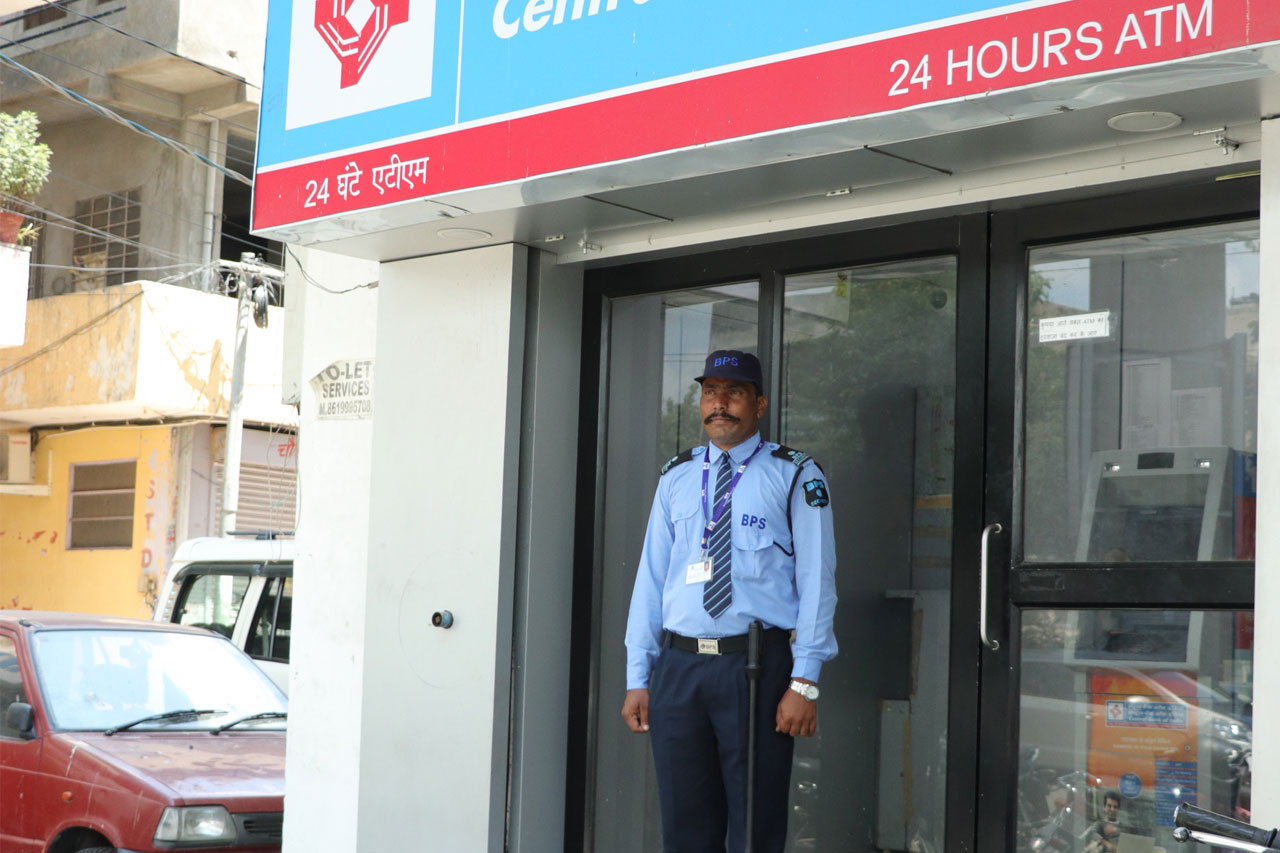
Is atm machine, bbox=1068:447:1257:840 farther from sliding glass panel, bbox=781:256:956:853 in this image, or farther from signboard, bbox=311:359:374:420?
signboard, bbox=311:359:374:420

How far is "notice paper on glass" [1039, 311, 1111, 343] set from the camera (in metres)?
4.45

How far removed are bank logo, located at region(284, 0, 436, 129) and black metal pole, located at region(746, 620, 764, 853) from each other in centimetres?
220

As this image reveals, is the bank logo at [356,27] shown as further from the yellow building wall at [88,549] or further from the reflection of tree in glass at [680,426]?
the yellow building wall at [88,549]

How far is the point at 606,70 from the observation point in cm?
445

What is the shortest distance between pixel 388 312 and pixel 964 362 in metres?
2.46

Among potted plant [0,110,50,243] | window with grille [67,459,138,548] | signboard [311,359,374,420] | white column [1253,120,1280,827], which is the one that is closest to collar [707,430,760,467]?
white column [1253,120,1280,827]

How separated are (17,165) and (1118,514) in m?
14.6

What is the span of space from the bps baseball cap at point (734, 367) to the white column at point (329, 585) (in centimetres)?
Result: 195

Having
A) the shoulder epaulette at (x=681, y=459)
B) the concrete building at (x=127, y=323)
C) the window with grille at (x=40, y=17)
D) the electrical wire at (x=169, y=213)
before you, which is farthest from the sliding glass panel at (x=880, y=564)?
the window with grille at (x=40, y=17)

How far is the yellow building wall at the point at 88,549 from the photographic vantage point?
18.1 m

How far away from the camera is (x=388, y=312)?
5.88m

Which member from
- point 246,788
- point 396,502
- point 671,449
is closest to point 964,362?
point 671,449

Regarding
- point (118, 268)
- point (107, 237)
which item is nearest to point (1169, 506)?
point (118, 268)

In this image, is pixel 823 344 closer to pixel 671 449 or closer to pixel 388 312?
pixel 671 449
